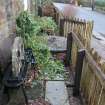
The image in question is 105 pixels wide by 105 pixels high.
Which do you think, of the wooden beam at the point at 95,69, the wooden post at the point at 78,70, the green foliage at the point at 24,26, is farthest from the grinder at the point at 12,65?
the wooden beam at the point at 95,69

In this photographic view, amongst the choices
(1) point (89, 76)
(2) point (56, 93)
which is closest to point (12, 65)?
(2) point (56, 93)

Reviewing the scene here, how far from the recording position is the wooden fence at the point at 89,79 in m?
3.46

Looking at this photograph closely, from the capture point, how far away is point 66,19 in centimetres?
981

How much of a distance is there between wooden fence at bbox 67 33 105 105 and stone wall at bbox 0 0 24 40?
163 centimetres

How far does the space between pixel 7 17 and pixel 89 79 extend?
2.35 m

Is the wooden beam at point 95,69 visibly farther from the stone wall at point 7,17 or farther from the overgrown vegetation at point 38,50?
the stone wall at point 7,17

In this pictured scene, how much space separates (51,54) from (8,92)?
10.2ft

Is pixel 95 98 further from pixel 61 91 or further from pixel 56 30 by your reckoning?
pixel 56 30

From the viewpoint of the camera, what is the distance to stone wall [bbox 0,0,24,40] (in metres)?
4.73

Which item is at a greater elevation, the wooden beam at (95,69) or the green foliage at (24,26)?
the green foliage at (24,26)

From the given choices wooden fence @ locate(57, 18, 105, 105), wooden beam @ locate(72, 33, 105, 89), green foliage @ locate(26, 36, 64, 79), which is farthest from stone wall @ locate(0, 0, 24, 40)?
wooden beam @ locate(72, 33, 105, 89)

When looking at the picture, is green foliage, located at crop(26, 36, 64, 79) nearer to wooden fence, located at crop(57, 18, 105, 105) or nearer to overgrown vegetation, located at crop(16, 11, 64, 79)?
overgrown vegetation, located at crop(16, 11, 64, 79)

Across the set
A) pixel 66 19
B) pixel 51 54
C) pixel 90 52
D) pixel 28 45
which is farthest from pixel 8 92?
pixel 66 19

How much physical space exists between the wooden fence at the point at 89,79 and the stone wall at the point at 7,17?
1.63 m
